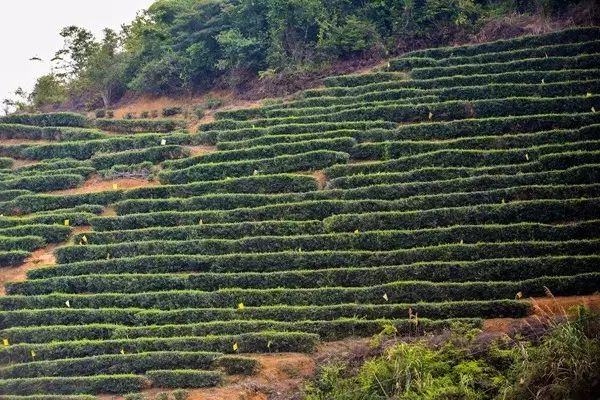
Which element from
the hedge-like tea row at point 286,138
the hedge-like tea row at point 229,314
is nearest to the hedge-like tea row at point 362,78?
the hedge-like tea row at point 286,138

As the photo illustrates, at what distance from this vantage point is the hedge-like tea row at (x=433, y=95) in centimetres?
3036

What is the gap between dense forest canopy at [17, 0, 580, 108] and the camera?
123 ft

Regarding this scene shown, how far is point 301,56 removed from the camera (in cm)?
3884

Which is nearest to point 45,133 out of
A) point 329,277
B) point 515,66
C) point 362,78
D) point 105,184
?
point 105,184

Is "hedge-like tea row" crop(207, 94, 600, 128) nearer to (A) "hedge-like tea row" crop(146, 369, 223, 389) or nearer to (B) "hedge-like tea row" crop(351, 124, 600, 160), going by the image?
(B) "hedge-like tea row" crop(351, 124, 600, 160)

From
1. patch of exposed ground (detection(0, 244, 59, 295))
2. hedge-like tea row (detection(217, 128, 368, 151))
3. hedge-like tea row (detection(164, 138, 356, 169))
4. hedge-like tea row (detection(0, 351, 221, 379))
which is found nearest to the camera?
hedge-like tea row (detection(0, 351, 221, 379))

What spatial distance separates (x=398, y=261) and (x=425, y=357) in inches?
214

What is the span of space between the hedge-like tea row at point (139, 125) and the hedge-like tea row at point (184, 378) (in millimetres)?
17003

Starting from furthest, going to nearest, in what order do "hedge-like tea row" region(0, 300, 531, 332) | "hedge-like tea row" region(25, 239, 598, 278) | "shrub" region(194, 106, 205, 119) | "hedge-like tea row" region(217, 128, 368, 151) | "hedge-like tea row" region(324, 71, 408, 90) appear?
"shrub" region(194, 106, 205, 119)
"hedge-like tea row" region(324, 71, 408, 90)
"hedge-like tea row" region(217, 128, 368, 151)
"hedge-like tea row" region(25, 239, 598, 278)
"hedge-like tea row" region(0, 300, 531, 332)

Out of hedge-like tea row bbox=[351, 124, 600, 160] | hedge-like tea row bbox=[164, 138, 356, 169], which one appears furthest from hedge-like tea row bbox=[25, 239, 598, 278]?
hedge-like tea row bbox=[164, 138, 356, 169]

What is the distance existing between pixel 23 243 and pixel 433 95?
16927 mm

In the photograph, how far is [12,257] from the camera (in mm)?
29656

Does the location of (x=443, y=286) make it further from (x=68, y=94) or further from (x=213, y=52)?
(x=68, y=94)

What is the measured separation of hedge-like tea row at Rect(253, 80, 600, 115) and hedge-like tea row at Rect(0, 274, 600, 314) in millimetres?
9999
